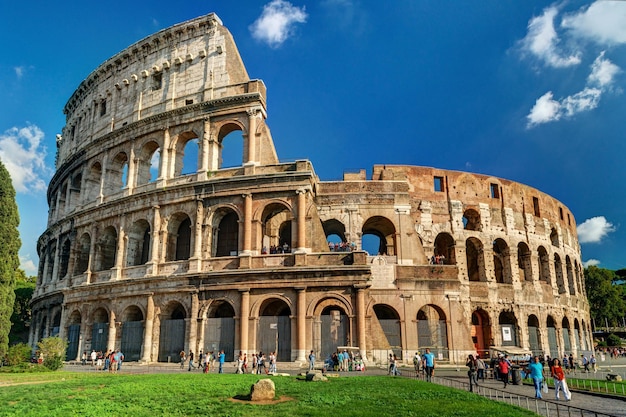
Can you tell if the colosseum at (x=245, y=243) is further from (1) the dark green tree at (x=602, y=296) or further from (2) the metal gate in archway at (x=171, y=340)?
(1) the dark green tree at (x=602, y=296)

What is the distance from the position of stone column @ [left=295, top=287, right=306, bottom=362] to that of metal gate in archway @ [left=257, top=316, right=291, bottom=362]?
0.63 meters

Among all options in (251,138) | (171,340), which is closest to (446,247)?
(251,138)

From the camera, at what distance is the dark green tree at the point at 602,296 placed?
187ft

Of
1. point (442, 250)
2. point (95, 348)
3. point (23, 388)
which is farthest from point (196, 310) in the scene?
point (442, 250)

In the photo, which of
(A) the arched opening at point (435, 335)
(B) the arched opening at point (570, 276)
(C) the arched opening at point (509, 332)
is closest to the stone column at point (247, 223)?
(A) the arched opening at point (435, 335)

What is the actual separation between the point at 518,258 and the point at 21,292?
47817 millimetres

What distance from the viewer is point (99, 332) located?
27.7 m

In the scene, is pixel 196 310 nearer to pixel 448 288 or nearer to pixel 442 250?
pixel 448 288

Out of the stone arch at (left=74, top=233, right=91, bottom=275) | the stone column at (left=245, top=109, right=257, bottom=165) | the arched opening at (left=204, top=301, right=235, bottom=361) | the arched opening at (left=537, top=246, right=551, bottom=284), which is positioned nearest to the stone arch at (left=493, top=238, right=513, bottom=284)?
the arched opening at (left=537, top=246, right=551, bottom=284)

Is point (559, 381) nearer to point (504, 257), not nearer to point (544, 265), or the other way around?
point (504, 257)

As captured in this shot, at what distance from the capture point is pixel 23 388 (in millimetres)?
13242

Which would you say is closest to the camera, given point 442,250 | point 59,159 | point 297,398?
point 297,398

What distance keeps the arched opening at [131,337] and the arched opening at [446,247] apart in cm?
1982

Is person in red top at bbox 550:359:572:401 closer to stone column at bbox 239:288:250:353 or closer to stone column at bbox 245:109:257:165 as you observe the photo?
stone column at bbox 239:288:250:353
